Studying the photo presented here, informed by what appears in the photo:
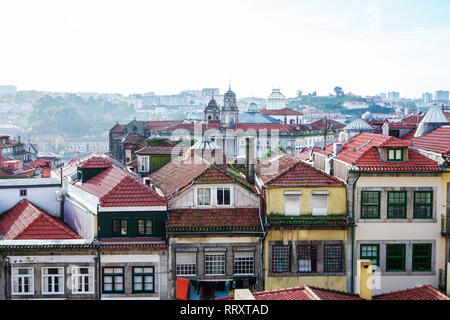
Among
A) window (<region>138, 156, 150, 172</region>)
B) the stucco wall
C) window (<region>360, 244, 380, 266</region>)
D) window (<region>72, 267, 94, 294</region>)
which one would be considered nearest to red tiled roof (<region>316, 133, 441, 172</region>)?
the stucco wall

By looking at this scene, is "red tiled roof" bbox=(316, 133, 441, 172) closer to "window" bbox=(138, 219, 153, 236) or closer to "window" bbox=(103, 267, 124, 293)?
"window" bbox=(138, 219, 153, 236)

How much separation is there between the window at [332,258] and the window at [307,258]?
41cm

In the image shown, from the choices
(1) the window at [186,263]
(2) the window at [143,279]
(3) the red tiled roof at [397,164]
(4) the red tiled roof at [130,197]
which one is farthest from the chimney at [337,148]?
(2) the window at [143,279]

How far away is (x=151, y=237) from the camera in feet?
69.3

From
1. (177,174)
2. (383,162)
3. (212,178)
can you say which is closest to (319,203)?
(383,162)

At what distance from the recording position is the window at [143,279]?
68.2ft

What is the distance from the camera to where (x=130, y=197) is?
21.3 meters

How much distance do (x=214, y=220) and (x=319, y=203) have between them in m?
4.46

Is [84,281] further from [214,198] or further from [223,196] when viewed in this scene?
[223,196]

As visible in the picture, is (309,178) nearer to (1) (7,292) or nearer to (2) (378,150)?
(2) (378,150)

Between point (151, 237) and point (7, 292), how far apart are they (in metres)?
5.96

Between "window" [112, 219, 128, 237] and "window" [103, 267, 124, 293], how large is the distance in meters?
1.38

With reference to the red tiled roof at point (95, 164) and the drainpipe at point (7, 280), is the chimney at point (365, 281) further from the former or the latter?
the red tiled roof at point (95, 164)
